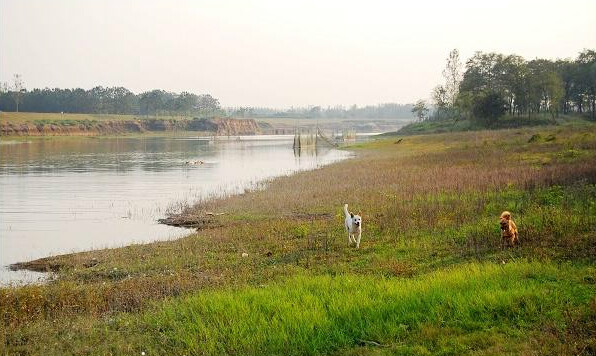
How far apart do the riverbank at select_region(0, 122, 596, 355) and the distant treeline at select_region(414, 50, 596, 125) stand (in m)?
66.4

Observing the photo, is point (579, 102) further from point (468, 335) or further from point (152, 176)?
point (468, 335)

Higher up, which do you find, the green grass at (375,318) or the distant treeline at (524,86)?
the distant treeline at (524,86)

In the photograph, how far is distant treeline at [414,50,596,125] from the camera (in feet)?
273

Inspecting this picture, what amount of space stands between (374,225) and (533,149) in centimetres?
2574

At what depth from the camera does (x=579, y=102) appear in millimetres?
95312

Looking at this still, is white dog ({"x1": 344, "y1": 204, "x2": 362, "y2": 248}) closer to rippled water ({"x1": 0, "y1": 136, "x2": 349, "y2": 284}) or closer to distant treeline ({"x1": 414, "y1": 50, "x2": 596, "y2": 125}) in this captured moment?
rippled water ({"x1": 0, "y1": 136, "x2": 349, "y2": 284})

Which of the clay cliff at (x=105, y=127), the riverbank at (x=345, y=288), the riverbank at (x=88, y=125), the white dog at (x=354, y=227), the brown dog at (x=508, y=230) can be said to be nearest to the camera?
the riverbank at (x=345, y=288)

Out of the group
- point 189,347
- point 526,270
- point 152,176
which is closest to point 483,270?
point 526,270

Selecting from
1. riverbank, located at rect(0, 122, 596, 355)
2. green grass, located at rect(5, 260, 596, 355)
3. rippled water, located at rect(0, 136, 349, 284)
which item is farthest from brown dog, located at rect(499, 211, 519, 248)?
rippled water, located at rect(0, 136, 349, 284)

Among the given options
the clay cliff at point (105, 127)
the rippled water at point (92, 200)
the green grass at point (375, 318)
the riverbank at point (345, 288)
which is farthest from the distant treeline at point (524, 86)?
the clay cliff at point (105, 127)

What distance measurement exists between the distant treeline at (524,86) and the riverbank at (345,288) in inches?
2613

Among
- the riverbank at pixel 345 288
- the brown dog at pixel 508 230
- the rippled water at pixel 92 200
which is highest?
the brown dog at pixel 508 230

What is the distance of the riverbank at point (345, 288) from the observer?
8.24 m

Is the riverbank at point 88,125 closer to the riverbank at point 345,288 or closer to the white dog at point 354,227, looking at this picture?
the riverbank at point 345,288
